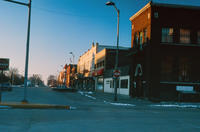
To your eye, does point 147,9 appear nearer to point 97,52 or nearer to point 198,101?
point 198,101

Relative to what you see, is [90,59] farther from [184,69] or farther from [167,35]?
[184,69]

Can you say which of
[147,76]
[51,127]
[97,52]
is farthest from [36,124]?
[97,52]

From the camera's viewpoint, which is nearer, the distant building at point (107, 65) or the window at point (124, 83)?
the window at point (124, 83)

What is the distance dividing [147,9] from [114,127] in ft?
72.8

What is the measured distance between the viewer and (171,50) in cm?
2759

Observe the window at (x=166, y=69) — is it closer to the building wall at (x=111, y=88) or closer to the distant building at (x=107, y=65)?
the building wall at (x=111, y=88)

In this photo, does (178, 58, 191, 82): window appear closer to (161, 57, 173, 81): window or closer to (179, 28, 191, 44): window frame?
(161, 57, 173, 81): window

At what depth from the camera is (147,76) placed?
27.8 meters

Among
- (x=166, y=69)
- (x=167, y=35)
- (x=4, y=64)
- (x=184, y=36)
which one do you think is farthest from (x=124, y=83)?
(x=4, y=64)

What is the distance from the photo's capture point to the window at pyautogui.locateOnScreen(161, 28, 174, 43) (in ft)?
91.9

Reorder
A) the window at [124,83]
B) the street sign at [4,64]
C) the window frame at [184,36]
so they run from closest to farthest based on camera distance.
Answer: the street sign at [4,64] < the window frame at [184,36] < the window at [124,83]

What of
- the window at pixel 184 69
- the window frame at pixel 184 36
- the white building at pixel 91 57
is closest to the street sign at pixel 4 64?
the window at pixel 184 69

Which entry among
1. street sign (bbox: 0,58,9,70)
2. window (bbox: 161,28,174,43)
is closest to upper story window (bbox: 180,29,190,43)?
window (bbox: 161,28,174,43)

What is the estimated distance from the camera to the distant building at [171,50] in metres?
27.2
